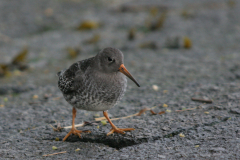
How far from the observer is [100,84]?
4.30 m

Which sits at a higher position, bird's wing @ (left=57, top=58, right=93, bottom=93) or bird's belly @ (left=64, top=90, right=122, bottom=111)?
bird's wing @ (left=57, top=58, right=93, bottom=93)

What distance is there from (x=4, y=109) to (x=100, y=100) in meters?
2.19

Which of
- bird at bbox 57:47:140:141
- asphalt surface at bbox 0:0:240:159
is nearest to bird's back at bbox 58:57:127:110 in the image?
bird at bbox 57:47:140:141

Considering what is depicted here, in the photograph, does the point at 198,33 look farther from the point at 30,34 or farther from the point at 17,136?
the point at 17,136

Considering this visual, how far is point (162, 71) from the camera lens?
712 centimetres

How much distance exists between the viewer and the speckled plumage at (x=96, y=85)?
4234 millimetres

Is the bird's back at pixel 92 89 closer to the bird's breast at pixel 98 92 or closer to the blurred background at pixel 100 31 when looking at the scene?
the bird's breast at pixel 98 92

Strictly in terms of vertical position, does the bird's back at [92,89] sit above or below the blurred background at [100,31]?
below

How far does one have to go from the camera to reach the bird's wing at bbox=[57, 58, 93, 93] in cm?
439

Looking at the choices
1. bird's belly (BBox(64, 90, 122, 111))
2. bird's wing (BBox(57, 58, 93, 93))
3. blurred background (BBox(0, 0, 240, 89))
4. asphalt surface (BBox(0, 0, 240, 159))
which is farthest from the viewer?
blurred background (BBox(0, 0, 240, 89))

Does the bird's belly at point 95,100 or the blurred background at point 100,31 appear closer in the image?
the bird's belly at point 95,100

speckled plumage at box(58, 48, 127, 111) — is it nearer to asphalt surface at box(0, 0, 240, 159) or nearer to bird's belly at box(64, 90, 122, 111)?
bird's belly at box(64, 90, 122, 111)

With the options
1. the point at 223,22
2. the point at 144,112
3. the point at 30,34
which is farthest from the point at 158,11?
the point at 144,112

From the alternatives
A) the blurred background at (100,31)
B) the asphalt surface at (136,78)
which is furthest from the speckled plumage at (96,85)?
the blurred background at (100,31)
